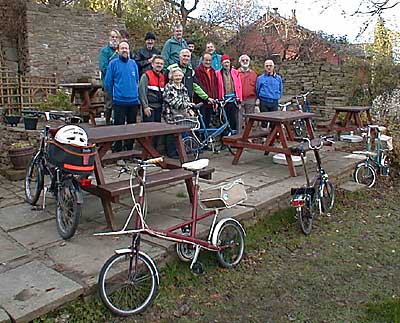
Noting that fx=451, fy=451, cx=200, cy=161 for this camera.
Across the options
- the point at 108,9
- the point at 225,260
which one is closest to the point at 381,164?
the point at 225,260

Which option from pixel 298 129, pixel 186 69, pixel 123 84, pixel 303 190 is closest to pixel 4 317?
pixel 303 190

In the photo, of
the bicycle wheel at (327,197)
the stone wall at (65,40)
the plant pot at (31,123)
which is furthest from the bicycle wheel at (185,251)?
the stone wall at (65,40)

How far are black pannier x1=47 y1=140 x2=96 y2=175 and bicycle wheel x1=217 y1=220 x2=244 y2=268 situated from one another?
110 cm

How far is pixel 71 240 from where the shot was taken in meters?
3.45

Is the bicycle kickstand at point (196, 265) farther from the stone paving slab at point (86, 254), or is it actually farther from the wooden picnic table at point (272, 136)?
the wooden picnic table at point (272, 136)

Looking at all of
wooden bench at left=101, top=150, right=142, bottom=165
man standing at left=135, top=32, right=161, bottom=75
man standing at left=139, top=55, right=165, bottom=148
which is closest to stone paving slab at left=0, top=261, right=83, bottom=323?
wooden bench at left=101, top=150, right=142, bottom=165

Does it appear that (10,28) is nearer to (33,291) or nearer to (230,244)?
(230,244)

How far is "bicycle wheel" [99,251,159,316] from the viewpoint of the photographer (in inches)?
109

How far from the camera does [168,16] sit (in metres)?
15.4

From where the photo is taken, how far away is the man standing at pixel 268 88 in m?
7.42

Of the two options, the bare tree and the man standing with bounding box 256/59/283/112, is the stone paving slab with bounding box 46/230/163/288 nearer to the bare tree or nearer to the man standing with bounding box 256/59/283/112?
the man standing with bounding box 256/59/283/112

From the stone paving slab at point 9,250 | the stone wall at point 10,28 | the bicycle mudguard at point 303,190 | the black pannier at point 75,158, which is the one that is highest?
the stone wall at point 10,28

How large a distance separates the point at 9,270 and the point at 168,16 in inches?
539

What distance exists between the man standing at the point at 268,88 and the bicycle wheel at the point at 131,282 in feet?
16.9
